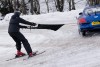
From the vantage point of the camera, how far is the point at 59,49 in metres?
12.7

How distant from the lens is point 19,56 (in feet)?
42.2

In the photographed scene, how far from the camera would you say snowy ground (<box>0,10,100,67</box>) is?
1023 cm

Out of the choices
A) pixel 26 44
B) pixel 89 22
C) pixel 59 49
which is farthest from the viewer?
pixel 89 22

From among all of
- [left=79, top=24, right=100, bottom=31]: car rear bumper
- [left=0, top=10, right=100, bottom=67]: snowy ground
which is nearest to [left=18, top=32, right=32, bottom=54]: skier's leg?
[left=0, top=10, right=100, bottom=67]: snowy ground

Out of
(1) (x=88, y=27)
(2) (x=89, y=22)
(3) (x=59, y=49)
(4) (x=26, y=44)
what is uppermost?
(2) (x=89, y=22)

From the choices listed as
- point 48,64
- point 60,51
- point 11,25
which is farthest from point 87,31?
point 48,64

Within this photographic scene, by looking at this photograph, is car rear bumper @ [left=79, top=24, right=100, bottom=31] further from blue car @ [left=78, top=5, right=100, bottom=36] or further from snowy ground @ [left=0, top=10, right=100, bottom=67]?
snowy ground @ [left=0, top=10, right=100, bottom=67]

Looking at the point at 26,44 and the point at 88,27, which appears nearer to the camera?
the point at 26,44

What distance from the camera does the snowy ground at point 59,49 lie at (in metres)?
10.2

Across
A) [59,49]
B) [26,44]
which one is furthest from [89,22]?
[26,44]

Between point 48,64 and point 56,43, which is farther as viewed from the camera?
point 56,43

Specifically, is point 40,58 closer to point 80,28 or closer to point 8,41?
point 80,28

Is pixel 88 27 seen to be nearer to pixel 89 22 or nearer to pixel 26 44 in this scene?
pixel 89 22

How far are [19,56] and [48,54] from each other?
1.39 metres
